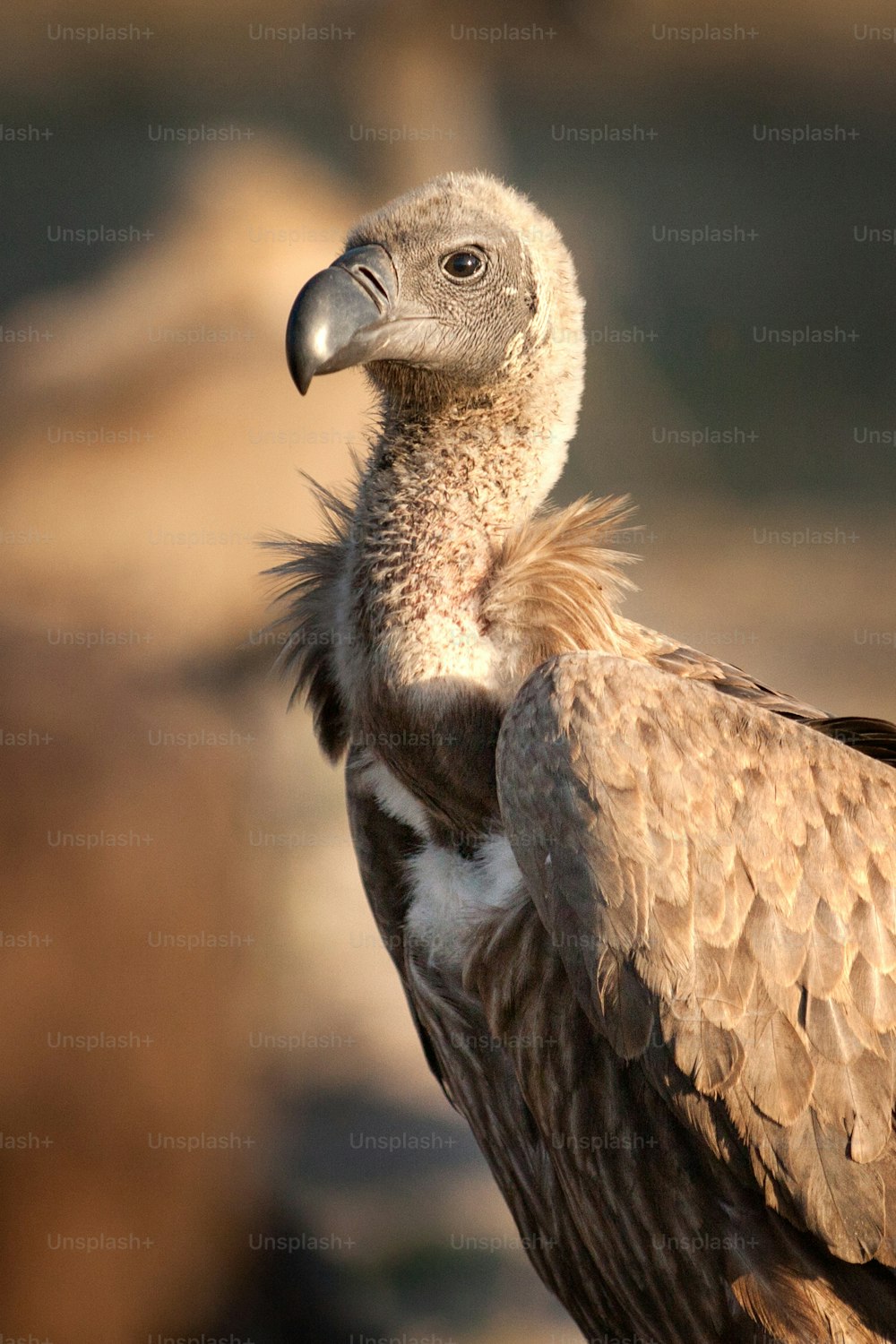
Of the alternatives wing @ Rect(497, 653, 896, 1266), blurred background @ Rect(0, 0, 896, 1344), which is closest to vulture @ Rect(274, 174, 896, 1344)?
wing @ Rect(497, 653, 896, 1266)

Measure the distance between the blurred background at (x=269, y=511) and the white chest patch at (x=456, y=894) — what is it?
266cm

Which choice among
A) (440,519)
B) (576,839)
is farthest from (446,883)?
(440,519)

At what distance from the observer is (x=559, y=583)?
267cm

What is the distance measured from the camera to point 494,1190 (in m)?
6.12

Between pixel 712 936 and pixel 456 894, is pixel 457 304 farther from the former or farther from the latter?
pixel 712 936

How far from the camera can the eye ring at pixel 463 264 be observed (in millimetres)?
2842

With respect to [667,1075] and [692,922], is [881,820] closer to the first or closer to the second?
[692,922]

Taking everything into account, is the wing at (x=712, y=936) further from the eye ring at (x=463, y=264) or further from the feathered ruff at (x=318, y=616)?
the eye ring at (x=463, y=264)

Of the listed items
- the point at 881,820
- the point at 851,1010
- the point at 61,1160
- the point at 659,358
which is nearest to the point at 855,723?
the point at 881,820

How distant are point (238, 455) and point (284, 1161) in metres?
3.08

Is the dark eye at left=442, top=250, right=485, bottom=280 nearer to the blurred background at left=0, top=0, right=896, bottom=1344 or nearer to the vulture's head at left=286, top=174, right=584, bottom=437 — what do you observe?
the vulture's head at left=286, top=174, right=584, bottom=437

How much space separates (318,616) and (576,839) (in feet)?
2.99

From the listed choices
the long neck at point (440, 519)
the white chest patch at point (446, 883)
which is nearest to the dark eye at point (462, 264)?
the long neck at point (440, 519)

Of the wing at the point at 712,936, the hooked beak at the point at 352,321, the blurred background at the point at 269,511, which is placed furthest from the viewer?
the blurred background at the point at 269,511
